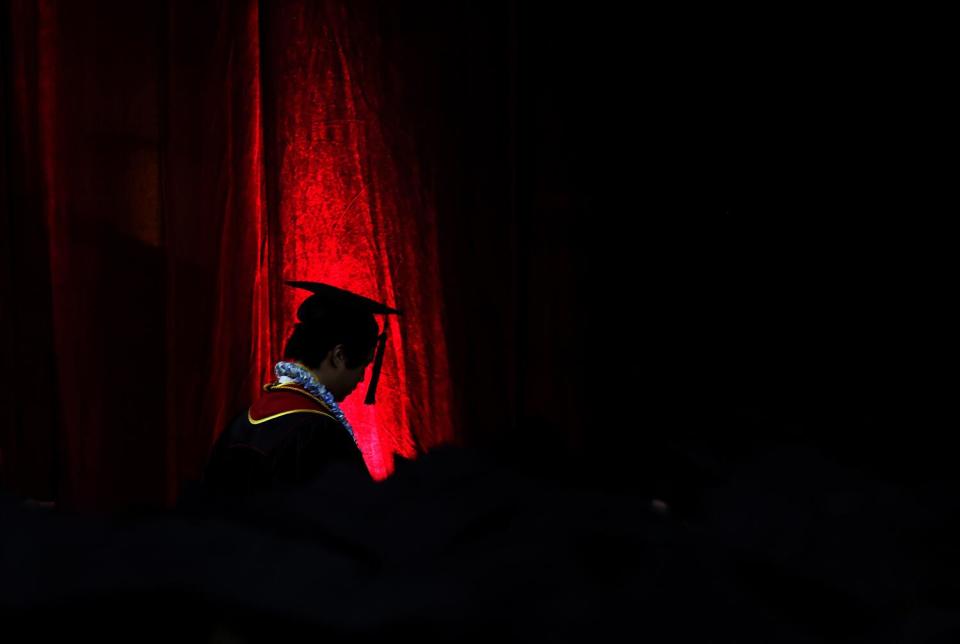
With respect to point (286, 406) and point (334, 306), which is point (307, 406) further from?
point (334, 306)

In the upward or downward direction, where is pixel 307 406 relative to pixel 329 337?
downward

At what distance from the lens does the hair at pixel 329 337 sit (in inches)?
68.8

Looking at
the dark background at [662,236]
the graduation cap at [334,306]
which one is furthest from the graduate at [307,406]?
the dark background at [662,236]

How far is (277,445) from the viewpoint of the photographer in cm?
156

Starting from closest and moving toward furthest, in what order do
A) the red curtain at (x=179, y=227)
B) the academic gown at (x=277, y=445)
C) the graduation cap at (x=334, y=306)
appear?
the academic gown at (x=277, y=445) → the graduation cap at (x=334, y=306) → the red curtain at (x=179, y=227)

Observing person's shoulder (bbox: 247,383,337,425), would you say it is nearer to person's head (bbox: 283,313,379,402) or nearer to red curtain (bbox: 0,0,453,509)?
person's head (bbox: 283,313,379,402)

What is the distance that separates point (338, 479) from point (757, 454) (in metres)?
0.19

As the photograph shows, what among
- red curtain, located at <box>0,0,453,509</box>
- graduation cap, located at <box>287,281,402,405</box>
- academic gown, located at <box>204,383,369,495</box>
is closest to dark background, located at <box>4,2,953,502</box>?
red curtain, located at <box>0,0,453,509</box>

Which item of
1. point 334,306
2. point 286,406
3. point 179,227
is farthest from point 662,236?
point 179,227

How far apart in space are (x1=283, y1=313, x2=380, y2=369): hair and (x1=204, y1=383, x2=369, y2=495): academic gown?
0.37 ft

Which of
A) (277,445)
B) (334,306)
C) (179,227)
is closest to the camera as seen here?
(277,445)

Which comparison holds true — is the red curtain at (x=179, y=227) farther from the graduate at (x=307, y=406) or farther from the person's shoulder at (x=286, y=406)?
the person's shoulder at (x=286, y=406)

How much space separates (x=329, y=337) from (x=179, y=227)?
24.5 inches

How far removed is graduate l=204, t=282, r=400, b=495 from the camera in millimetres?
1544
